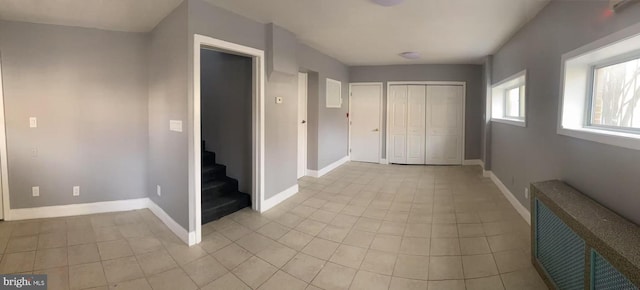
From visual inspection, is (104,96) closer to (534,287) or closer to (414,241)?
(414,241)

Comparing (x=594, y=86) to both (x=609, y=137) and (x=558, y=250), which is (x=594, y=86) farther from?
(x=558, y=250)

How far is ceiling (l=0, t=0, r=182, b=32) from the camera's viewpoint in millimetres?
2736

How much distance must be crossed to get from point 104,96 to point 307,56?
2844mm

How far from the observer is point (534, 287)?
2100mm

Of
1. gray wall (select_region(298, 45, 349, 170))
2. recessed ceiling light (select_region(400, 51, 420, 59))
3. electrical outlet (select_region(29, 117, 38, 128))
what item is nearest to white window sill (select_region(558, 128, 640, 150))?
recessed ceiling light (select_region(400, 51, 420, 59))

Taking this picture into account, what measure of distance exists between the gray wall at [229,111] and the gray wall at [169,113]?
0.87 m

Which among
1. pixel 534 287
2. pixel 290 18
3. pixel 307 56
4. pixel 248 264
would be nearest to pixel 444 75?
pixel 307 56

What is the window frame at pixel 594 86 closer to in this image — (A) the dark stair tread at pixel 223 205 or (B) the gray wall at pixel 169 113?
(B) the gray wall at pixel 169 113

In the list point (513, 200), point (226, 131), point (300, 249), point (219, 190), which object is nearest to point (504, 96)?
point (513, 200)

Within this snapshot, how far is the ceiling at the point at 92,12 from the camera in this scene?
274 centimetres

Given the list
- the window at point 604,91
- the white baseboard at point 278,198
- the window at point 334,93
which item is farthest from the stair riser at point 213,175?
the window at point 604,91

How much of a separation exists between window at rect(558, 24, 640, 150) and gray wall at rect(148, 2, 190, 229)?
10.5 ft

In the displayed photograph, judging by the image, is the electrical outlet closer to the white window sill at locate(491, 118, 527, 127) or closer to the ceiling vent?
the ceiling vent

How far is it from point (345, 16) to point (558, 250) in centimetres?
280
